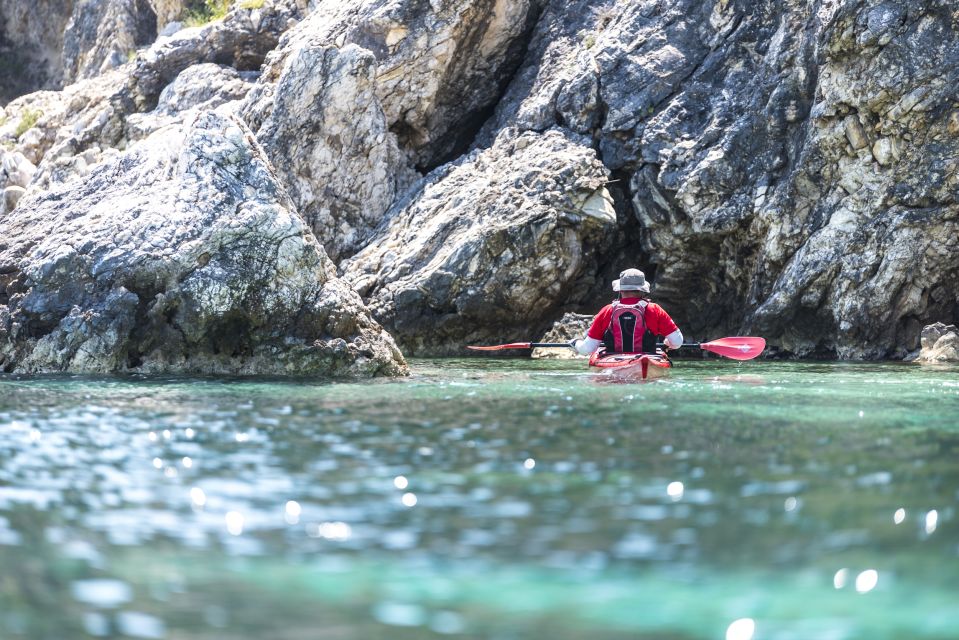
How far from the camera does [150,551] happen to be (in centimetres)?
461

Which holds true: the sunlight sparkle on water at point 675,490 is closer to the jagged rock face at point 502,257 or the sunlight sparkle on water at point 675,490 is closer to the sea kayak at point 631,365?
the sea kayak at point 631,365

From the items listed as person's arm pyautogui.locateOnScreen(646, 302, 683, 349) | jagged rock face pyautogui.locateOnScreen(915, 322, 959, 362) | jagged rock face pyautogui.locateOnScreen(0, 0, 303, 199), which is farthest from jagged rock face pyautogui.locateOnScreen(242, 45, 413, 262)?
jagged rock face pyautogui.locateOnScreen(915, 322, 959, 362)

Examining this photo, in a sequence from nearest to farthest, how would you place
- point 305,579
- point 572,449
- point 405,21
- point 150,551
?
point 305,579
point 150,551
point 572,449
point 405,21

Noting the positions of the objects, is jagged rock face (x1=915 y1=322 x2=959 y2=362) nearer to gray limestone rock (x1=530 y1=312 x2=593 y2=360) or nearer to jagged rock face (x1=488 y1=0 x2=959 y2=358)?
jagged rock face (x1=488 y1=0 x2=959 y2=358)

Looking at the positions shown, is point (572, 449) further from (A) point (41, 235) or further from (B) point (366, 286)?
(B) point (366, 286)

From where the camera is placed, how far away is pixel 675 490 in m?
5.70

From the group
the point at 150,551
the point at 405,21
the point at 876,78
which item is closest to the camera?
the point at 150,551

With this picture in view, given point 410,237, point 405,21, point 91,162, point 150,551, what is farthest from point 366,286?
point 150,551

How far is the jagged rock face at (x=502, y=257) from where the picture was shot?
21391 millimetres

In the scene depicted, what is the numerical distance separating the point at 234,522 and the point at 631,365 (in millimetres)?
8625

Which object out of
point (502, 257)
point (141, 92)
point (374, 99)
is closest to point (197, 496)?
point (502, 257)

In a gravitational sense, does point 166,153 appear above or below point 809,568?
above

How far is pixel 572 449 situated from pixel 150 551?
325 cm

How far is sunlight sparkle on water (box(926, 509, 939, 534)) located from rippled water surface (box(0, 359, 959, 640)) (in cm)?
2
